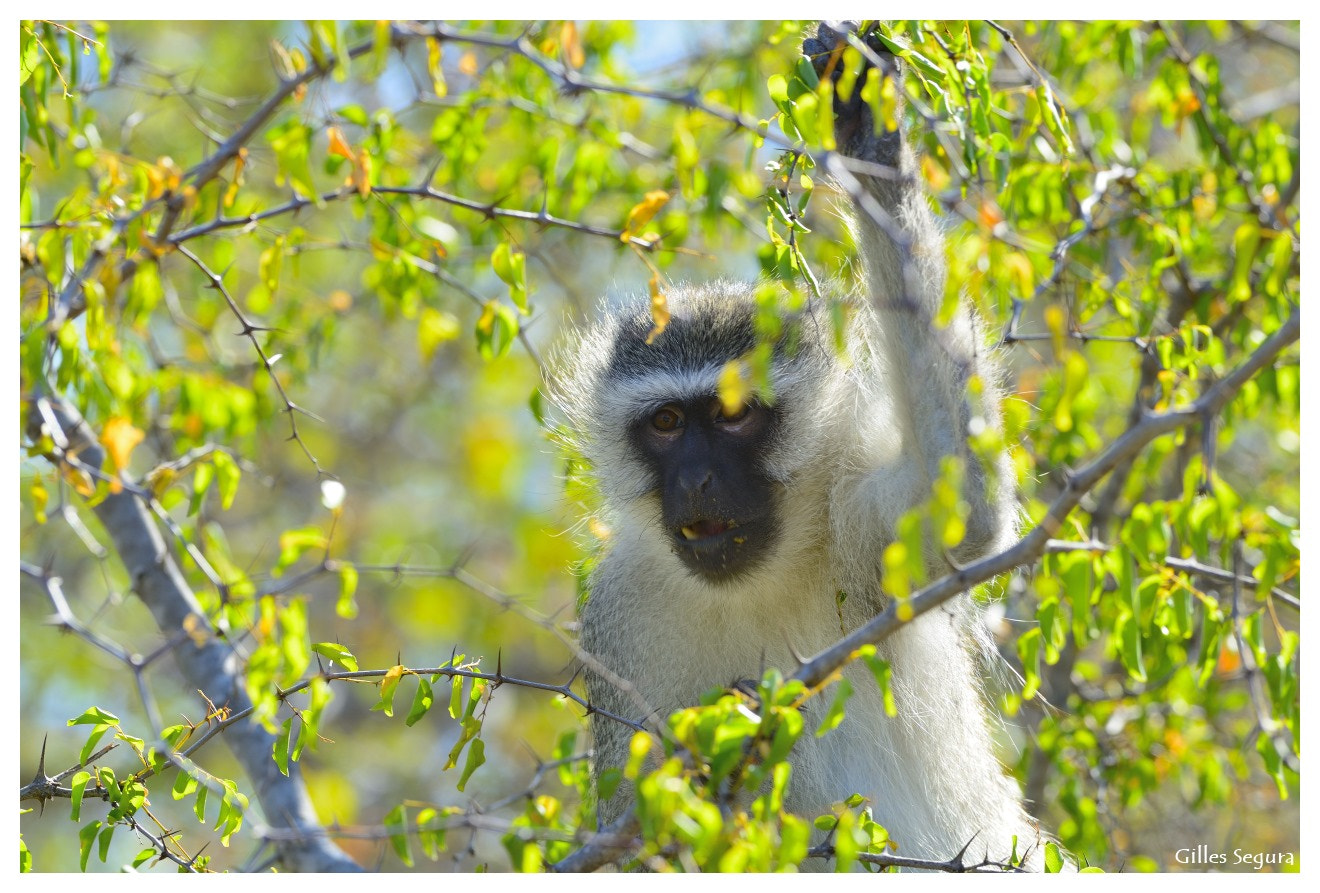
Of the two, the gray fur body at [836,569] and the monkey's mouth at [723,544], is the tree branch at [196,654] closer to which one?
the gray fur body at [836,569]

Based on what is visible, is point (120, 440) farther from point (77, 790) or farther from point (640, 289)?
point (640, 289)

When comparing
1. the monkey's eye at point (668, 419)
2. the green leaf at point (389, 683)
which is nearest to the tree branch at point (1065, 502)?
the green leaf at point (389, 683)

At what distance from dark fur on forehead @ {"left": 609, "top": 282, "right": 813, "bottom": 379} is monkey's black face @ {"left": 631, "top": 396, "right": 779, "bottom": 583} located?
0.24 m

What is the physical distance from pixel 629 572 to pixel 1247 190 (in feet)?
7.72

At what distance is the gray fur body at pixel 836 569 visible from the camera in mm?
2672

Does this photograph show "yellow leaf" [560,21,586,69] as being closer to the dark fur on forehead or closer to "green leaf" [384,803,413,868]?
the dark fur on forehead

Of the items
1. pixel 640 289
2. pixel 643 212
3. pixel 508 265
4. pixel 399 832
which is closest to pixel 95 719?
pixel 399 832

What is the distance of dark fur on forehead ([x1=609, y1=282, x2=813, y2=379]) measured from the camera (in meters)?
3.60

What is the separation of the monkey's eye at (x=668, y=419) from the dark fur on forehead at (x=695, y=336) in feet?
0.49

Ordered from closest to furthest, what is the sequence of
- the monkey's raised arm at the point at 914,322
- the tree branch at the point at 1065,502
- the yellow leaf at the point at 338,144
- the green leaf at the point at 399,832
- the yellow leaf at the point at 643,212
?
the tree branch at the point at 1065,502 → the green leaf at the point at 399,832 → the monkey's raised arm at the point at 914,322 → the yellow leaf at the point at 338,144 → the yellow leaf at the point at 643,212

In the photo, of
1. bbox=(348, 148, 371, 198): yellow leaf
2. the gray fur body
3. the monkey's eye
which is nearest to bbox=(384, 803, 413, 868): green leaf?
the gray fur body

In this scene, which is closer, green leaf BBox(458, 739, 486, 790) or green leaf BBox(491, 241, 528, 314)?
green leaf BBox(458, 739, 486, 790)
